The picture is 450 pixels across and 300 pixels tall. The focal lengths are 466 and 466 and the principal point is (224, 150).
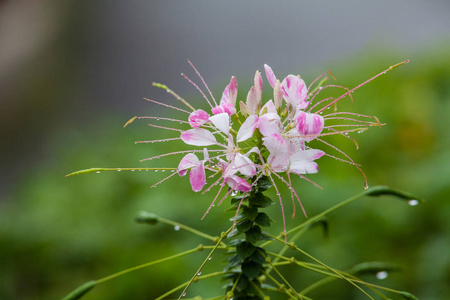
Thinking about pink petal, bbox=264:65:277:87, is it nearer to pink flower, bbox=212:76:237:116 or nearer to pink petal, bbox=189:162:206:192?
pink flower, bbox=212:76:237:116

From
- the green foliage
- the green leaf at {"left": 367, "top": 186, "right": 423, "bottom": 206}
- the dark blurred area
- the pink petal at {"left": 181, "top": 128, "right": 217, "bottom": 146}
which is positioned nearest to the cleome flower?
the pink petal at {"left": 181, "top": 128, "right": 217, "bottom": 146}

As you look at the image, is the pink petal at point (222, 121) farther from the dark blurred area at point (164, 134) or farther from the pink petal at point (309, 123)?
the dark blurred area at point (164, 134)

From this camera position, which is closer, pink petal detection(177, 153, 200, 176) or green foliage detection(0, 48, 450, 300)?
pink petal detection(177, 153, 200, 176)

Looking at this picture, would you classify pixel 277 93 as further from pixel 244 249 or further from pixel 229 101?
pixel 244 249

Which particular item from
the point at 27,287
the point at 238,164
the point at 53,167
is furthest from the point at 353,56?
the point at 238,164

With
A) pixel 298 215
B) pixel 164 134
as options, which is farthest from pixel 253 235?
pixel 164 134

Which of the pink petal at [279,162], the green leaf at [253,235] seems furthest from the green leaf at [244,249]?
the pink petal at [279,162]
